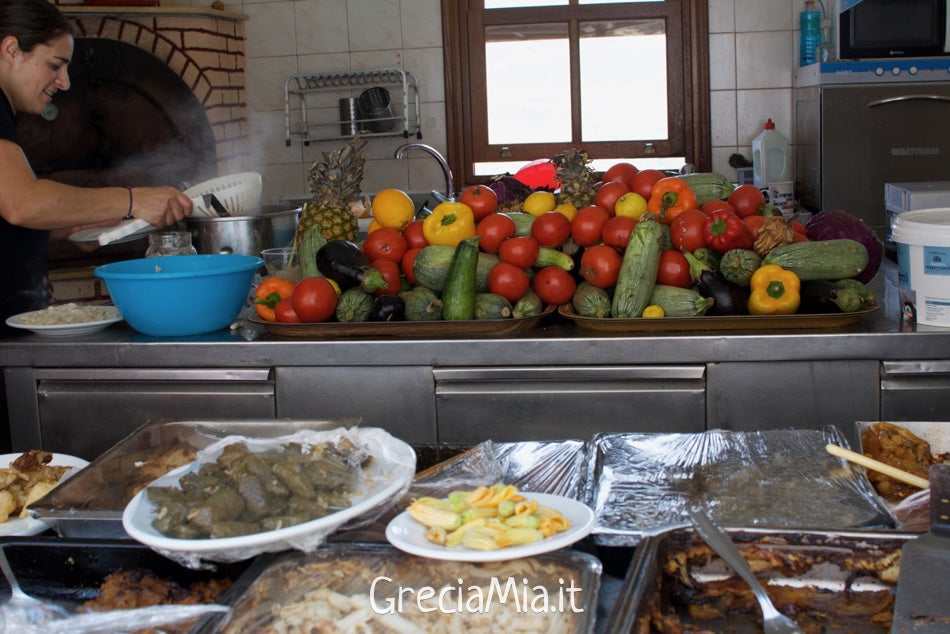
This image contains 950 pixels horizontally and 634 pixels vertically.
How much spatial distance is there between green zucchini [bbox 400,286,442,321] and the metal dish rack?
342cm

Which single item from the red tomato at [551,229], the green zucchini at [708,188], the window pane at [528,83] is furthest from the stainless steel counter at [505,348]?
the window pane at [528,83]

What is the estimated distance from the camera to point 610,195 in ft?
9.59

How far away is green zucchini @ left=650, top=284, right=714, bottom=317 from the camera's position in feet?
8.54

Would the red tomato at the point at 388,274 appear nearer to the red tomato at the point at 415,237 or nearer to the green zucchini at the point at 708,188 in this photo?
the red tomato at the point at 415,237

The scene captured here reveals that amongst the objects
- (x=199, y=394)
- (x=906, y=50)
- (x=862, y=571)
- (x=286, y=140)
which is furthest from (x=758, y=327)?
(x=286, y=140)

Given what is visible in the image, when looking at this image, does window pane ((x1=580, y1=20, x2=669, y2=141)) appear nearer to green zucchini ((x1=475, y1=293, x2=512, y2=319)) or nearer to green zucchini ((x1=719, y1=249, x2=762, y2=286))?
green zucchini ((x1=719, y1=249, x2=762, y2=286))

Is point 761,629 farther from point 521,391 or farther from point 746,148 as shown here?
point 746,148

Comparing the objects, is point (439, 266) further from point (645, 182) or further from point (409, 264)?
point (645, 182)

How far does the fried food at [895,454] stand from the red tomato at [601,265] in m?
1.00

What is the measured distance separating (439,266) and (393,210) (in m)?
0.34

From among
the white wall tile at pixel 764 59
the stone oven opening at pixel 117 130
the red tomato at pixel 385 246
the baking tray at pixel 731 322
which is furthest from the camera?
the white wall tile at pixel 764 59

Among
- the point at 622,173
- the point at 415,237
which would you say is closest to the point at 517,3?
the point at 622,173

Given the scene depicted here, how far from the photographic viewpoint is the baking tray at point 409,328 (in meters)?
2.70

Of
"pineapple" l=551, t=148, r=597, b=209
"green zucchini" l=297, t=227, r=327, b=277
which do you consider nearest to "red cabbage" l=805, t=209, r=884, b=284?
"pineapple" l=551, t=148, r=597, b=209
